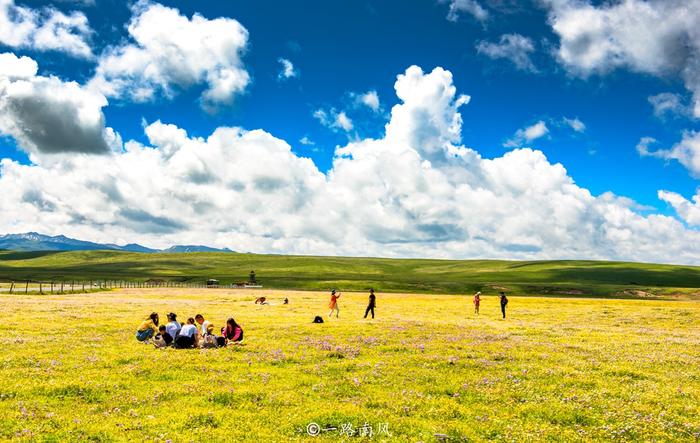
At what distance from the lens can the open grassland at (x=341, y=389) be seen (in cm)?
1388

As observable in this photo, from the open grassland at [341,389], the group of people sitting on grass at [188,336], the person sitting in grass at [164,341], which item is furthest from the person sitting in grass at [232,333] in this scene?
the person sitting in grass at [164,341]

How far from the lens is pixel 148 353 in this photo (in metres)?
24.4

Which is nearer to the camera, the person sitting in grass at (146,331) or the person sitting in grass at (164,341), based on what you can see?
the person sitting in grass at (164,341)

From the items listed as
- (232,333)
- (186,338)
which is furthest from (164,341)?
(232,333)

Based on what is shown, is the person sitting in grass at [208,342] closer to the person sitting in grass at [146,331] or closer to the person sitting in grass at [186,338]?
the person sitting in grass at [186,338]

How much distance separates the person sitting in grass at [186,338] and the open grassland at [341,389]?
96 centimetres

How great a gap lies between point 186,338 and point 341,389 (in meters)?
13.0

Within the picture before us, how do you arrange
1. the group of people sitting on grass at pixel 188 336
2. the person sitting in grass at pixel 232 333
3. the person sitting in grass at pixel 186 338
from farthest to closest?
the person sitting in grass at pixel 232 333 < the group of people sitting on grass at pixel 188 336 < the person sitting in grass at pixel 186 338

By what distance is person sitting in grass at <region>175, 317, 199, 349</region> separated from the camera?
1059 inches

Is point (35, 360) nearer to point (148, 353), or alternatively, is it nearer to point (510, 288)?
point (148, 353)

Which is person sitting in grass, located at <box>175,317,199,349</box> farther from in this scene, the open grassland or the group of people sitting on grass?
the open grassland

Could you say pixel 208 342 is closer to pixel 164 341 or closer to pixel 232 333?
pixel 232 333

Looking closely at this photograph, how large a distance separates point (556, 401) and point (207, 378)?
14.3 meters

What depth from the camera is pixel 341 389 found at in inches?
715
